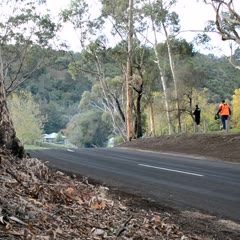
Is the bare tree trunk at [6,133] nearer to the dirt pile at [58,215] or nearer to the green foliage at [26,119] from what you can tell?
the dirt pile at [58,215]

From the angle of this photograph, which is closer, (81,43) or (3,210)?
(3,210)

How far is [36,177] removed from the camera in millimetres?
7738

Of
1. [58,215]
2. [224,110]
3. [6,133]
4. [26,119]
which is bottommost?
[58,215]

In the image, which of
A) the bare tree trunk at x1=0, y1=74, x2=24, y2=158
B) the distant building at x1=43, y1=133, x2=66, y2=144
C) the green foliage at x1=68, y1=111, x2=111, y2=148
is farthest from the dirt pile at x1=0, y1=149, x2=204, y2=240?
the distant building at x1=43, y1=133, x2=66, y2=144

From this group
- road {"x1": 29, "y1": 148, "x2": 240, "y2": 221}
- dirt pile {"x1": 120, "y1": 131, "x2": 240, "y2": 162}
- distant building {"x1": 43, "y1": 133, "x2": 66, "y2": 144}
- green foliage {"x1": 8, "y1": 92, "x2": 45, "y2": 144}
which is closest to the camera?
road {"x1": 29, "y1": 148, "x2": 240, "y2": 221}

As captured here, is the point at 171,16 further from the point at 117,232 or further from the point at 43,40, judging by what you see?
the point at 117,232

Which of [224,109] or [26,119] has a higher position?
[26,119]

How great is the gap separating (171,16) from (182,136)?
13.9 m

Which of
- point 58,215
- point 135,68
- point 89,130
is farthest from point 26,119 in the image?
point 58,215

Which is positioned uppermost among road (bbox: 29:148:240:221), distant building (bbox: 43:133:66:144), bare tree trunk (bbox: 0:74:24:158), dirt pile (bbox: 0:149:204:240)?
bare tree trunk (bbox: 0:74:24:158)

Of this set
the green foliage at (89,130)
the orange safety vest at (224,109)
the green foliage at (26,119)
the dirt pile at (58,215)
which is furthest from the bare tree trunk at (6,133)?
the green foliage at (26,119)

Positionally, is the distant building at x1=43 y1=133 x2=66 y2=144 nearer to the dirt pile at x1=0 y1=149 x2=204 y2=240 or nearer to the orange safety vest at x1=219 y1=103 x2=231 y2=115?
the orange safety vest at x1=219 y1=103 x2=231 y2=115

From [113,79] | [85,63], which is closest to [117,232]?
[85,63]

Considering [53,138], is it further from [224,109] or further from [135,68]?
[224,109]
